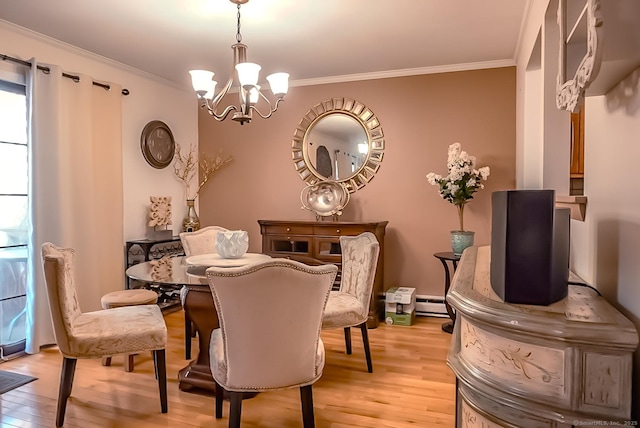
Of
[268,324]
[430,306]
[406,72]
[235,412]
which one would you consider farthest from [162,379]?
[406,72]

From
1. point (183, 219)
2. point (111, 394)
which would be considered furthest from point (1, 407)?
point (183, 219)

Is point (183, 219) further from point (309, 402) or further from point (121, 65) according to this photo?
point (309, 402)

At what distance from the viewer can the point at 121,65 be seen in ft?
13.3

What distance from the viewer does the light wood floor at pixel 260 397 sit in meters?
2.31

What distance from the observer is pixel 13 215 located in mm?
3338

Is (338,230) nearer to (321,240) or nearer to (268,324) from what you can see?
(321,240)

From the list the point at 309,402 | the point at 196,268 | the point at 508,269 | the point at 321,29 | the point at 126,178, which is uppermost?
the point at 321,29

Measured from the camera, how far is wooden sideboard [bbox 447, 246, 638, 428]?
0.91 m

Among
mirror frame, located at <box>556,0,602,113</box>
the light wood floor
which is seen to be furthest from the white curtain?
mirror frame, located at <box>556,0,602,113</box>

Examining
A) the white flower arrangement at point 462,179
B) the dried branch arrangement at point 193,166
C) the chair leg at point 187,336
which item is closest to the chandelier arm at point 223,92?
the chair leg at point 187,336

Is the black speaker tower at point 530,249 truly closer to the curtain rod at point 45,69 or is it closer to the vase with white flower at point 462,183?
the vase with white flower at point 462,183

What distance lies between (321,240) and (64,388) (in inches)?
96.3

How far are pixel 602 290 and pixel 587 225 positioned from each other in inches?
12.5

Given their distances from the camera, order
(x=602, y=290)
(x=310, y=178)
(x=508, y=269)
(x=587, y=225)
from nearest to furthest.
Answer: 1. (x=508, y=269)
2. (x=602, y=290)
3. (x=587, y=225)
4. (x=310, y=178)
